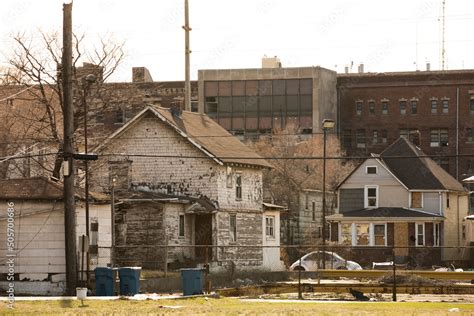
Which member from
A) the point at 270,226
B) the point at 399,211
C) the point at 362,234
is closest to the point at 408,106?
the point at 399,211

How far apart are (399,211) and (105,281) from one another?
141 feet

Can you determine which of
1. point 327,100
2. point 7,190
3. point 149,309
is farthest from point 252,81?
point 149,309

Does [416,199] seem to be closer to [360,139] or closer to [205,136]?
[205,136]

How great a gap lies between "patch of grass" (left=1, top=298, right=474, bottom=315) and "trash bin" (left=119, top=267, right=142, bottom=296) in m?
3.82

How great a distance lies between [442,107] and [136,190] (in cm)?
6731

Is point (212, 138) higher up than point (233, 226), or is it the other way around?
point (212, 138)

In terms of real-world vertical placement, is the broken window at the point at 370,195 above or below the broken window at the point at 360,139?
below

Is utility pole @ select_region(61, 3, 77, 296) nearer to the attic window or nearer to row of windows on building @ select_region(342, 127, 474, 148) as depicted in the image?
the attic window

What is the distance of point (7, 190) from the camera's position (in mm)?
45562

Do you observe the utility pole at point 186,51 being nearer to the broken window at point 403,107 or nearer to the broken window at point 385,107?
the broken window at point 385,107

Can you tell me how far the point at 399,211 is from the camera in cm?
8206

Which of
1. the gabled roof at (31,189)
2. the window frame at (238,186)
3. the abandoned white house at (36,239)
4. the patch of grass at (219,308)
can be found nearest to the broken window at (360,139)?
the window frame at (238,186)

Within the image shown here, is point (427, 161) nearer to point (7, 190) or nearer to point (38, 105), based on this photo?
point (38, 105)

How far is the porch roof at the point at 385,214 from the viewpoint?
81.0 m
